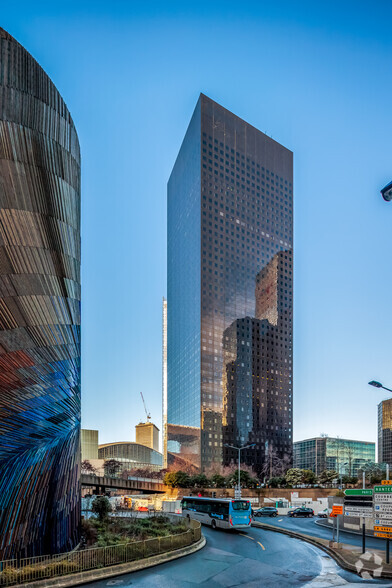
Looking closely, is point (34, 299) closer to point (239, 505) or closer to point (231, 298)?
point (239, 505)

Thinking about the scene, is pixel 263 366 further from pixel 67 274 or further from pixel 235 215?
pixel 67 274

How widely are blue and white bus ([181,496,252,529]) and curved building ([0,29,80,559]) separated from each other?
1887cm

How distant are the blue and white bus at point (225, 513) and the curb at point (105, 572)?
46.1 ft

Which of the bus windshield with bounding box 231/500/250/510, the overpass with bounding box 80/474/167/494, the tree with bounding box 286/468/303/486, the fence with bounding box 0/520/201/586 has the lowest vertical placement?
the overpass with bounding box 80/474/167/494

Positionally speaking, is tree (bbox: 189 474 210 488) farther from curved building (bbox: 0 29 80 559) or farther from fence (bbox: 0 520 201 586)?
curved building (bbox: 0 29 80 559)

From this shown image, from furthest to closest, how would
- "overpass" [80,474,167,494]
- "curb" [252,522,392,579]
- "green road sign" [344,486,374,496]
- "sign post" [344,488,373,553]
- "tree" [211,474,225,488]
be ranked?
"overpass" [80,474,167,494]
"tree" [211,474,225,488]
"green road sign" [344,486,374,496]
"sign post" [344,488,373,553]
"curb" [252,522,392,579]

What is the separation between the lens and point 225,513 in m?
42.2

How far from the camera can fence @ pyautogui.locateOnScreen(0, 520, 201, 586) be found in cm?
1852

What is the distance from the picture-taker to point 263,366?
174 metres

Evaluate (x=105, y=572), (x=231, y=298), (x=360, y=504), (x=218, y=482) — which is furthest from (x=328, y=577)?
(x=231, y=298)

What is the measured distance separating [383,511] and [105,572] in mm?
13172

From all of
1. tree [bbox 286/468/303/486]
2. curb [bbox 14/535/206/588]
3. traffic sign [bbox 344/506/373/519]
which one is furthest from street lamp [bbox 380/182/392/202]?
tree [bbox 286/468/303/486]

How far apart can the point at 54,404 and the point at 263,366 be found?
154m

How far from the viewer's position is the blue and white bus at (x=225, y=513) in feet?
136
